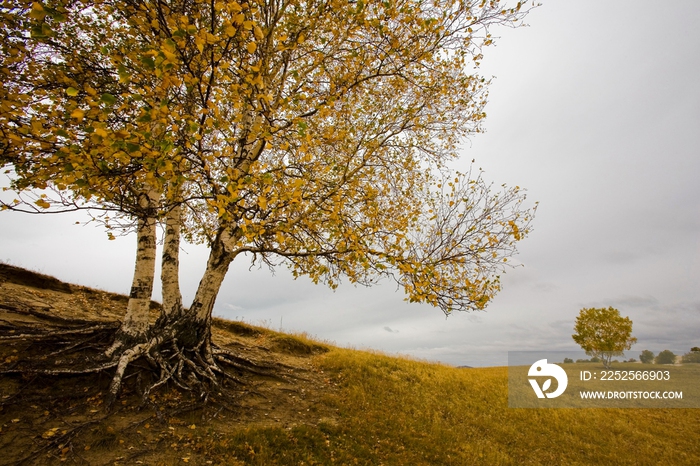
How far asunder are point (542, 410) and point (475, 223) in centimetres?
1388

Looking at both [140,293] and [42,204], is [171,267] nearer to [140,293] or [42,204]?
[140,293]

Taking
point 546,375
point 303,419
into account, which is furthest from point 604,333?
point 303,419

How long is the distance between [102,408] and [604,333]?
55.2 meters

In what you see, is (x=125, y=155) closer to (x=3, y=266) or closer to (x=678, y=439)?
(x=3, y=266)

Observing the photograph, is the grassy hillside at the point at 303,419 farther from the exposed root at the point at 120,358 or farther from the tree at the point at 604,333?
the tree at the point at 604,333

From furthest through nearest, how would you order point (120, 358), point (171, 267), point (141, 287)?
point (171, 267), point (141, 287), point (120, 358)

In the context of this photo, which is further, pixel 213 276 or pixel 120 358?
pixel 213 276


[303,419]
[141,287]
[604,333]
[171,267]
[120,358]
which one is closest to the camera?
[120,358]

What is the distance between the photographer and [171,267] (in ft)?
36.4

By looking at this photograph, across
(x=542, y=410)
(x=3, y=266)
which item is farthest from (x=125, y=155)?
(x=542, y=410)

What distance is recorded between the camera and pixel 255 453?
7582 millimetres

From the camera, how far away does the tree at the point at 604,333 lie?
43531 millimetres

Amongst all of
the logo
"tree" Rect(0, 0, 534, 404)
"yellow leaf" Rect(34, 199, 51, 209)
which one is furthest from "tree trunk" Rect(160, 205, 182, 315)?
the logo

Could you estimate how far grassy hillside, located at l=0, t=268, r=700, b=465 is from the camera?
23.8ft
